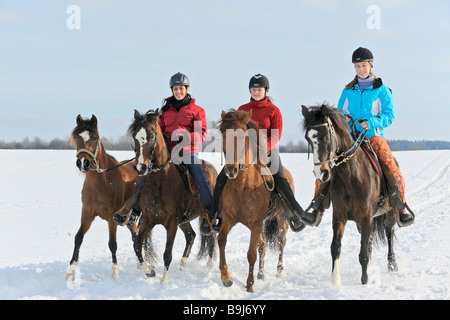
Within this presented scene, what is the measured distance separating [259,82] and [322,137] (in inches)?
63.8

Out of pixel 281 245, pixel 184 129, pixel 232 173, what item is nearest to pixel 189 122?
pixel 184 129

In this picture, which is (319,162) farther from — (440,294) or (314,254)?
(314,254)

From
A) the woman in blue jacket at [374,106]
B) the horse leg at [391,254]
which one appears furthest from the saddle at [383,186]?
the horse leg at [391,254]

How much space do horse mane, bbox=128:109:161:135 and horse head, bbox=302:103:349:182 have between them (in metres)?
2.32

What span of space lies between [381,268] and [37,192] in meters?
16.9

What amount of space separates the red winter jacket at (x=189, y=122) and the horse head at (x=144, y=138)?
2.36ft

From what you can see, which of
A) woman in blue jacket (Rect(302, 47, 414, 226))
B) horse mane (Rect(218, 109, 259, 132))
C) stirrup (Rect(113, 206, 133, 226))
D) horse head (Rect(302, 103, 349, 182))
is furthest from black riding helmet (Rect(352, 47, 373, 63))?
stirrup (Rect(113, 206, 133, 226))

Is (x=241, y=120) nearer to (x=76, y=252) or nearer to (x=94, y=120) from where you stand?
(x=94, y=120)

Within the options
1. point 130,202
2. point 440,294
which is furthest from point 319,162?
point 130,202

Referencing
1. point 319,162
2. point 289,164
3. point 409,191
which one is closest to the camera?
point 319,162

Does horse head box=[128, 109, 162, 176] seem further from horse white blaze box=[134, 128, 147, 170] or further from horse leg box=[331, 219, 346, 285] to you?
horse leg box=[331, 219, 346, 285]

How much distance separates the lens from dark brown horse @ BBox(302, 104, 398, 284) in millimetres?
6141

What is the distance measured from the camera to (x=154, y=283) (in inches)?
280

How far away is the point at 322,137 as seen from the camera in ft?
19.9
